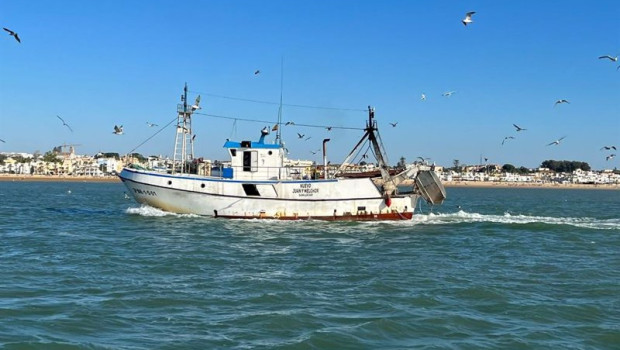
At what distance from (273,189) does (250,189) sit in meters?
1.18

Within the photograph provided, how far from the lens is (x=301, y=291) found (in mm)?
13812

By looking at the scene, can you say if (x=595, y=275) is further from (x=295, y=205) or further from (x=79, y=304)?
(x=295, y=205)

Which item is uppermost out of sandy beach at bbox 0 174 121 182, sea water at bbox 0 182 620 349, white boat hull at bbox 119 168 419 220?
sandy beach at bbox 0 174 121 182

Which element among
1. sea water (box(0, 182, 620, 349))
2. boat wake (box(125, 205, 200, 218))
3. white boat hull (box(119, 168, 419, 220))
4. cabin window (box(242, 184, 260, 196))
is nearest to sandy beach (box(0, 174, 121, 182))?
boat wake (box(125, 205, 200, 218))

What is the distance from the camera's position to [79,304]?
39.7 feet

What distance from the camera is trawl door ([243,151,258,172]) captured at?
31.7 metres

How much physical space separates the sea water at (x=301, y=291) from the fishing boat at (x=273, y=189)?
4.88m

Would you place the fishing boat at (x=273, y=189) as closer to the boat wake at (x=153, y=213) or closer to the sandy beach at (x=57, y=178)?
the boat wake at (x=153, y=213)

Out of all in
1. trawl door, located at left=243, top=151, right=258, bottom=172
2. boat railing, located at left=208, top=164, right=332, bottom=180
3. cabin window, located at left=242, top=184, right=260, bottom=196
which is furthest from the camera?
trawl door, located at left=243, top=151, right=258, bottom=172

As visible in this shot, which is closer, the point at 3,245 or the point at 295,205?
the point at 3,245

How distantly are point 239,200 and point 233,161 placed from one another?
2419 millimetres

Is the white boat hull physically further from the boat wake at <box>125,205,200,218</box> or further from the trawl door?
the trawl door

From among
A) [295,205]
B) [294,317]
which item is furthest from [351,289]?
[295,205]

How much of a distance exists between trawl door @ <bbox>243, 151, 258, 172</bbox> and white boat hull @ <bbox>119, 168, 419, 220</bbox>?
153cm
